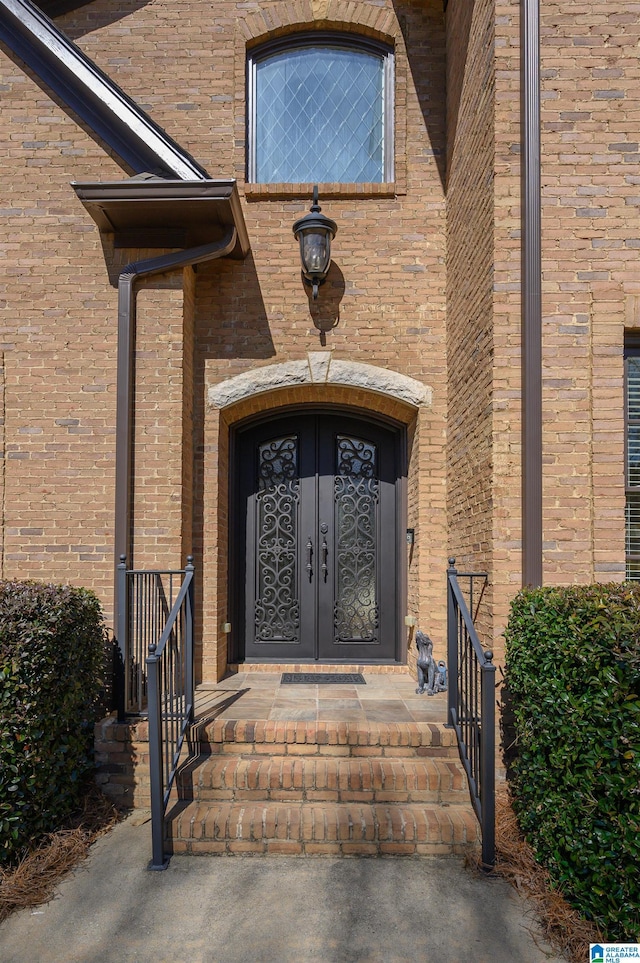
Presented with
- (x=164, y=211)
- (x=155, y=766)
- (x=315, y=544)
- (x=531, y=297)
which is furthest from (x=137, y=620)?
(x=531, y=297)

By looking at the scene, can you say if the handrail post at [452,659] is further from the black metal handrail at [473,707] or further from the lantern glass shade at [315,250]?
the lantern glass shade at [315,250]

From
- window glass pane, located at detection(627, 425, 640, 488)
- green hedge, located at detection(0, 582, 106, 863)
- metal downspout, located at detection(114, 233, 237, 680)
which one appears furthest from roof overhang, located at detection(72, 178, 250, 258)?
window glass pane, located at detection(627, 425, 640, 488)

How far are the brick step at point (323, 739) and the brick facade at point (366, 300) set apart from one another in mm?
731

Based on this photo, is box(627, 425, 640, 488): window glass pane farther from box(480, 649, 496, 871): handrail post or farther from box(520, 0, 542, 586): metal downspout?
box(480, 649, 496, 871): handrail post

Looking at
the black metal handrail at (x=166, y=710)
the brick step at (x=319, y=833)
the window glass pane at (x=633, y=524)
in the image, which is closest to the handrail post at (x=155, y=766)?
the black metal handrail at (x=166, y=710)

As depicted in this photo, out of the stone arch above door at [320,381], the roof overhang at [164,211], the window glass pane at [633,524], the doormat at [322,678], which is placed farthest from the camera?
the stone arch above door at [320,381]

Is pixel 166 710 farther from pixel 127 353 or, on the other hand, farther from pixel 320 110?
pixel 320 110

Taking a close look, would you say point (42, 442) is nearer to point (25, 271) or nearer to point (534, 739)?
point (25, 271)

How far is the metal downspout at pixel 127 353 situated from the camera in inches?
180

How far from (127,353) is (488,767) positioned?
367 cm

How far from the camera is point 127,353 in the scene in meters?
4.64

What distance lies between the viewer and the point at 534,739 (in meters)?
3.01

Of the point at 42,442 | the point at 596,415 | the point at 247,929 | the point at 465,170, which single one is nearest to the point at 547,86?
the point at 465,170

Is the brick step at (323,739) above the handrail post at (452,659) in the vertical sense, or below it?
below
